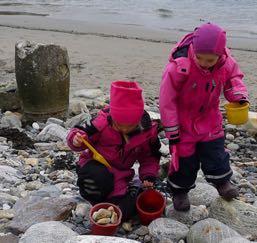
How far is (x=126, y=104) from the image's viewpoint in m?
3.84

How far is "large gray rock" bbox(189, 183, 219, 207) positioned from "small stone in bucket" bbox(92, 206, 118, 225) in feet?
2.54

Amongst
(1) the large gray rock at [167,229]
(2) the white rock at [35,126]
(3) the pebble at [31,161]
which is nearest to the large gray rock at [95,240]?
(1) the large gray rock at [167,229]

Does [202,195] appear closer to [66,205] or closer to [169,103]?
[169,103]

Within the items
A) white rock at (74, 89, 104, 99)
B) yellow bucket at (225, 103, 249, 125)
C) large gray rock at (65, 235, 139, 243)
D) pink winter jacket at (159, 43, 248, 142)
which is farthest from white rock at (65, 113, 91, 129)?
large gray rock at (65, 235, 139, 243)

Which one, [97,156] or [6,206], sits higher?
[97,156]

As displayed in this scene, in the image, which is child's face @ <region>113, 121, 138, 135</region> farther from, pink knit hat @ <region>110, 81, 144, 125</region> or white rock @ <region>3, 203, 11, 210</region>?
white rock @ <region>3, 203, 11, 210</region>

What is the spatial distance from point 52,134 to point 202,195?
2.34m

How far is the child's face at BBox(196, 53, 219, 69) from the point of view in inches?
145

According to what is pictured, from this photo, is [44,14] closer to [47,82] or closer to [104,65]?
[104,65]

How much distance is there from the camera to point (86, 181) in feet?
13.2

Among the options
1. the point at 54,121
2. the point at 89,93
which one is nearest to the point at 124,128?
the point at 54,121

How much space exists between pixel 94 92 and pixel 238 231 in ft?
15.8

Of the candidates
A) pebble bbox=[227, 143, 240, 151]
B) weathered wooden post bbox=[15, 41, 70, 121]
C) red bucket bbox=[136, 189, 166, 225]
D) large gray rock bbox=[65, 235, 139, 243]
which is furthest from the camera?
weathered wooden post bbox=[15, 41, 70, 121]

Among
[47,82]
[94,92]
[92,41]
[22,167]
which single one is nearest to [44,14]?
[92,41]
